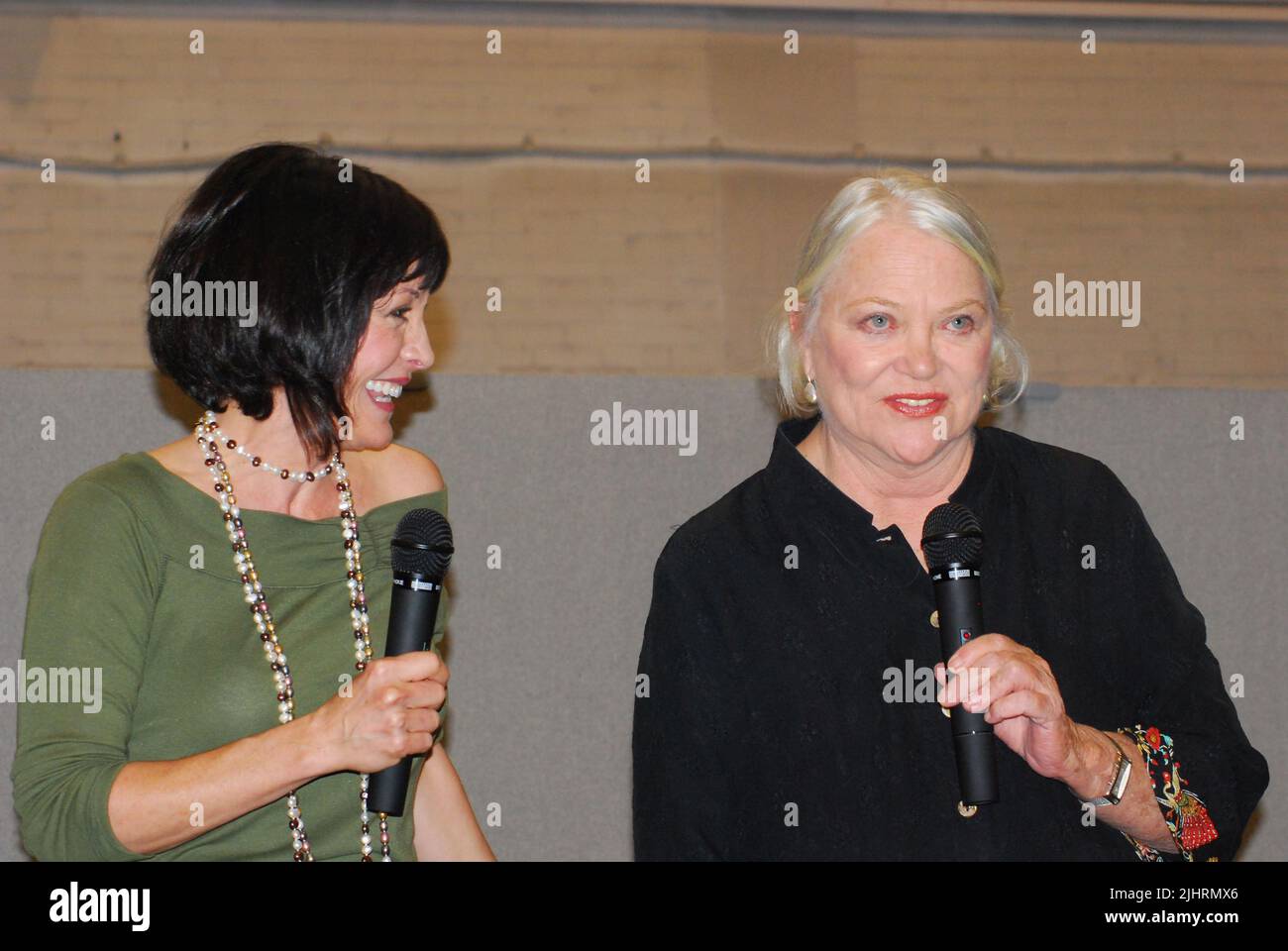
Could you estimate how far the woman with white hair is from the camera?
1765 millimetres

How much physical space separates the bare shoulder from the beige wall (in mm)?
1673

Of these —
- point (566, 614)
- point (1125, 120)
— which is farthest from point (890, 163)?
→ point (566, 614)

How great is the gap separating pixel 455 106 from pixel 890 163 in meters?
1.26

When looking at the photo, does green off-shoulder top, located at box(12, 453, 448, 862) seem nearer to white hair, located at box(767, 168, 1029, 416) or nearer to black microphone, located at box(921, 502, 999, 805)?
white hair, located at box(767, 168, 1029, 416)

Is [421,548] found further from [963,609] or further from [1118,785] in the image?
[1118,785]

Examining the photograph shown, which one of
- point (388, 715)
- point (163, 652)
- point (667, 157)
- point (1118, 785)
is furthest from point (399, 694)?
point (667, 157)

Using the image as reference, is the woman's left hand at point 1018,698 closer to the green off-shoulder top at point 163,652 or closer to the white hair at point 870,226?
the white hair at point 870,226

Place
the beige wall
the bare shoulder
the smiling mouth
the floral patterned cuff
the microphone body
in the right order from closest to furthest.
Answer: the microphone body → the floral patterned cuff → the smiling mouth → the bare shoulder → the beige wall

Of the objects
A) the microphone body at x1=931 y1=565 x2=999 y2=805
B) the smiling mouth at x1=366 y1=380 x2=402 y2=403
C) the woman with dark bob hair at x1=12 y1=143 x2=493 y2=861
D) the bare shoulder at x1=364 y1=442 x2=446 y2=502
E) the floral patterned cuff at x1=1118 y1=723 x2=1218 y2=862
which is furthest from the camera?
the bare shoulder at x1=364 y1=442 x2=446 y2=502

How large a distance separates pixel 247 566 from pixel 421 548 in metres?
0.38

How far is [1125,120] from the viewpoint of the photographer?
431 cm

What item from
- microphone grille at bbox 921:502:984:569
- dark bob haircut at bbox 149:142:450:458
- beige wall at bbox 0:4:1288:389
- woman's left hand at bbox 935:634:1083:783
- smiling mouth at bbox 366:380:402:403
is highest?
beige wall at bbox 0:4:1288:389

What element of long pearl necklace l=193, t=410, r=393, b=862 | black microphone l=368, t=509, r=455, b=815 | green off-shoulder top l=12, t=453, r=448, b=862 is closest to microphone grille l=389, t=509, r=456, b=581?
black microphone l=368, t=509, r=455, b=815

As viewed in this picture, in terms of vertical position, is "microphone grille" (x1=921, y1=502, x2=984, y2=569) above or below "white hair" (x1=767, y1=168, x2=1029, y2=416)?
below
